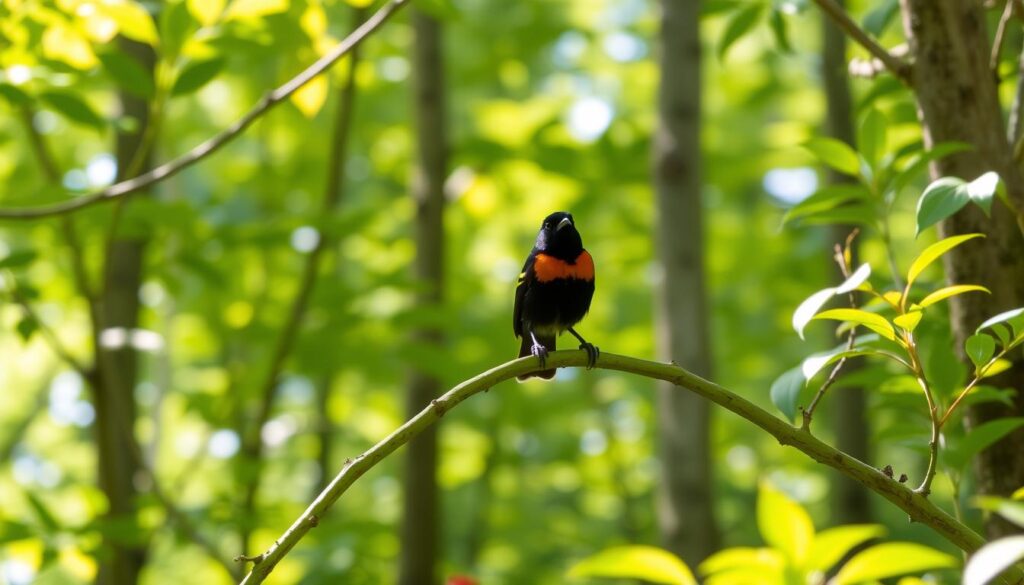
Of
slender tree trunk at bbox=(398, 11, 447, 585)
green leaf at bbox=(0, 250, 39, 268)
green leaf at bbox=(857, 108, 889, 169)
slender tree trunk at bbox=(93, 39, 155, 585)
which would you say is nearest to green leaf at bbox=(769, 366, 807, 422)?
green leaf at bbox=(857, 108, 889, 169)

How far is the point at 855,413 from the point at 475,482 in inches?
174

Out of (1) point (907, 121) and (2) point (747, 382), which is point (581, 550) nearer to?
(2) point (747, 382)

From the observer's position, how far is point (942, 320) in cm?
283

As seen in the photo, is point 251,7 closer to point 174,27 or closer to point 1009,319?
point 174,27

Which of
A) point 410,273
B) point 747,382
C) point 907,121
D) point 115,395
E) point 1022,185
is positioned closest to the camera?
point 1022,185

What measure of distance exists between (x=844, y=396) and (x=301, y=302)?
3009 mm

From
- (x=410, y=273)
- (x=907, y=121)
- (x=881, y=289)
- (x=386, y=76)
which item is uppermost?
(x=386, y=76)

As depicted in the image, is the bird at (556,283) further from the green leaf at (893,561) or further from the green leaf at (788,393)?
the green leaf at (893,561)

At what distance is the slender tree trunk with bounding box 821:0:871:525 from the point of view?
5.69m

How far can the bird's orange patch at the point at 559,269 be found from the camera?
3.85m

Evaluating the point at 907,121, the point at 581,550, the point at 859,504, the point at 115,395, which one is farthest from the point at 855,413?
the point at 115,395

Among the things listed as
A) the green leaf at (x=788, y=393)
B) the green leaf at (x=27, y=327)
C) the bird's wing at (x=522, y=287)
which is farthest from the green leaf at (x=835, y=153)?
the green leaf at (x=27, y=327)

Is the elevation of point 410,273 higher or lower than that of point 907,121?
higher

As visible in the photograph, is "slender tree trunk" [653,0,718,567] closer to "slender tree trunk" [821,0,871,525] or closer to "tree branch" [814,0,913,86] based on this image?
"slender tree trunk" [821,0,871,525]
